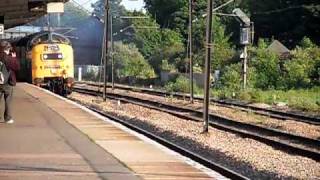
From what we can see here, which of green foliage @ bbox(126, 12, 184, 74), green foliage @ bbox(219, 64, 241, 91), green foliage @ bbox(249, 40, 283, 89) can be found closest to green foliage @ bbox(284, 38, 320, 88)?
green foliage @ bbox(249, 40, 283, 89)

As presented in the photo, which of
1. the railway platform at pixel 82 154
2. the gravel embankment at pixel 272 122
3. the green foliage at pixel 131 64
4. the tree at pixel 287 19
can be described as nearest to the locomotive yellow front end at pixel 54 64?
the gravel embankment at pixel 272 122

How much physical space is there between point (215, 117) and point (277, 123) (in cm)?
275

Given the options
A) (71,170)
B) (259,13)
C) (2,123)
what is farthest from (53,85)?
(259,13)

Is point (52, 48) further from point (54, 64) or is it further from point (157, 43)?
point (157, 43)

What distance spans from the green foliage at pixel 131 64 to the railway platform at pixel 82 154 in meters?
52.7

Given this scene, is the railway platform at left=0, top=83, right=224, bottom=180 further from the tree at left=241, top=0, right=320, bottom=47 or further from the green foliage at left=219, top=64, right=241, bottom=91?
the tree at left=241, top=0, right=320, bottom=47

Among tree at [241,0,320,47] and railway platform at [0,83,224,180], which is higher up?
tree at [241,0,320,47]

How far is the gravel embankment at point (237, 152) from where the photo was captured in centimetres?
1254

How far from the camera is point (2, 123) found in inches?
670

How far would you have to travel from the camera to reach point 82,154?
1181 cm

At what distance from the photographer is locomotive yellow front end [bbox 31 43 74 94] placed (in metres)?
38.6

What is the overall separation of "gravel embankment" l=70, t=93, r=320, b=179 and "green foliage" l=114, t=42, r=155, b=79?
46.5 metres

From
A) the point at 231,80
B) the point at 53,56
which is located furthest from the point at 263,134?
the point at 231,80

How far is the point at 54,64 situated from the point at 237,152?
24523 mm
